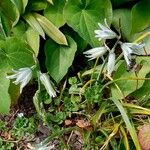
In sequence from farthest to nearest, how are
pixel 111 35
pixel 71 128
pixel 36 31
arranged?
pixel 36 31 < pixel 71 128 < pixel 111 35

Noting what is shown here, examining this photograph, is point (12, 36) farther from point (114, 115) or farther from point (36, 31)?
point (114, 115)

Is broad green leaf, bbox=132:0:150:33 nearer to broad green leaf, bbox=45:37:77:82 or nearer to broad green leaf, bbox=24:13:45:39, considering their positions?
broad green leaf, bbox=45:37:77:82

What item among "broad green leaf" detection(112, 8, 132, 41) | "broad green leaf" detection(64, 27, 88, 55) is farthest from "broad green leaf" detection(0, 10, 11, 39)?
"broad green leaf" detection(112, 8, 132, 41)

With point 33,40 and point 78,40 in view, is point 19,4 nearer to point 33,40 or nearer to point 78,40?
point 33,40

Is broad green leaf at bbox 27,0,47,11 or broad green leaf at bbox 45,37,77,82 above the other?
broad green leaf at bbox 27,0,47,11

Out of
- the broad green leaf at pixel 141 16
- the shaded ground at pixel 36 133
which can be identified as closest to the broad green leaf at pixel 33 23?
the shaded ground at pixel 36 133

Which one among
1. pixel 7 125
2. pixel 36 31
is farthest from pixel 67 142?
pixel 36 31
